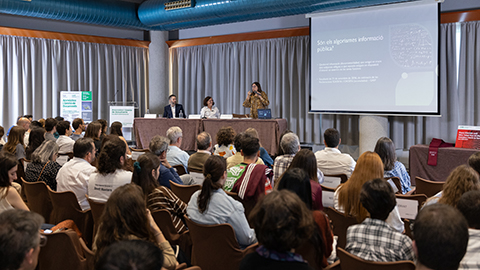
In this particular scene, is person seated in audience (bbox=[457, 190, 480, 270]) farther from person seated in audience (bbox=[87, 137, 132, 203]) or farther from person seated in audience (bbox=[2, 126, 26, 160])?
person seated in audience (bbox=[2, 126, 26, 160])

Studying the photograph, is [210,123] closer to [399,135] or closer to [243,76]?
[243,76]

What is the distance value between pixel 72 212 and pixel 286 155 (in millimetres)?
1943

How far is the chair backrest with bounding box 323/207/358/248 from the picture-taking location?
8.38 ft

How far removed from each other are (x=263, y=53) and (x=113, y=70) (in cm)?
412

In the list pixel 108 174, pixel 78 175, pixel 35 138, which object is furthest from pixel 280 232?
pixel 35 138

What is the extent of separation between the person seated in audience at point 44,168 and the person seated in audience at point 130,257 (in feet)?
8.85

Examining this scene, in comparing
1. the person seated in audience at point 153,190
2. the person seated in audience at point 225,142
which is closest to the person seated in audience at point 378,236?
the person seated in audience at point 153,190

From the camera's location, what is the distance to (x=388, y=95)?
728 centimetres

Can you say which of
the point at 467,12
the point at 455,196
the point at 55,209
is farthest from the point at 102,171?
the point at 467,12

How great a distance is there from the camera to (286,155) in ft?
12.8

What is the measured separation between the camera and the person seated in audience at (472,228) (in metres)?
1.75

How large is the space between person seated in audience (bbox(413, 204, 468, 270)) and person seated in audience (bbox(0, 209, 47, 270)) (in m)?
1.38

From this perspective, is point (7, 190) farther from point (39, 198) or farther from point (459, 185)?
point (459, 185)

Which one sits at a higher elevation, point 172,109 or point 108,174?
point 172,109
